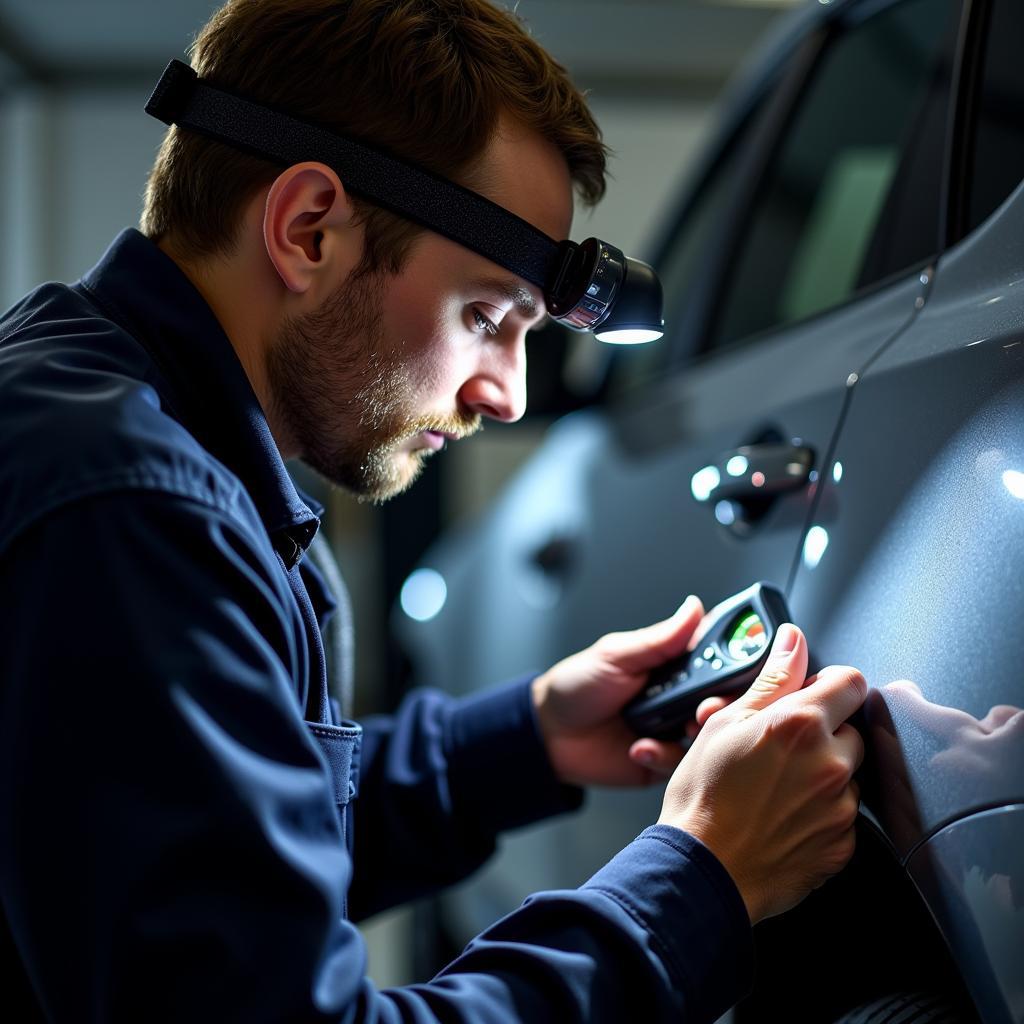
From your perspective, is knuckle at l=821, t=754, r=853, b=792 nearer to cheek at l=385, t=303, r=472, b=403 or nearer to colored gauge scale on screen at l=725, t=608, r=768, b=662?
colored gauge scale on screen at l=725, t=608, r=768, b=662

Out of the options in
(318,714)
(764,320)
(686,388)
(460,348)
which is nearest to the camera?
(318,714)

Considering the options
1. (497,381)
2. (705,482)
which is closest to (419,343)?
(497,381)

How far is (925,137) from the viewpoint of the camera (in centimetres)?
121

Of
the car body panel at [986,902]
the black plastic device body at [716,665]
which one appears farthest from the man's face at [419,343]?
the car body panel at [986,902]

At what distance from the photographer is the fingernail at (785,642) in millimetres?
898

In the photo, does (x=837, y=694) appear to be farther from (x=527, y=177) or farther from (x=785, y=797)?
(x=527, y=177)

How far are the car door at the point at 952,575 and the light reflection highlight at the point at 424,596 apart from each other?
1.50 metres

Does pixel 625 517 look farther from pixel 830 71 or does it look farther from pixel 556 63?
pixel 830 71

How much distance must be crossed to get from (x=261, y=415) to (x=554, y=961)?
0.47m

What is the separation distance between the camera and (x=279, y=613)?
2.59 feet

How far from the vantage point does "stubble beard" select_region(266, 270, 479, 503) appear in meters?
1.02

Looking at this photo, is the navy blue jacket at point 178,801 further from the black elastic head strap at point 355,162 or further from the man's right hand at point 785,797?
the black elastic head strap at point 355,162

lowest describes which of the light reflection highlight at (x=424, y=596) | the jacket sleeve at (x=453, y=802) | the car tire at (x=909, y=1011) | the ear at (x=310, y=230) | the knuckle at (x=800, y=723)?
the light reflection highlight at (x=424, y=596)

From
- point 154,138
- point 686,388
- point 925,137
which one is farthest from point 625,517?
point 154,138
